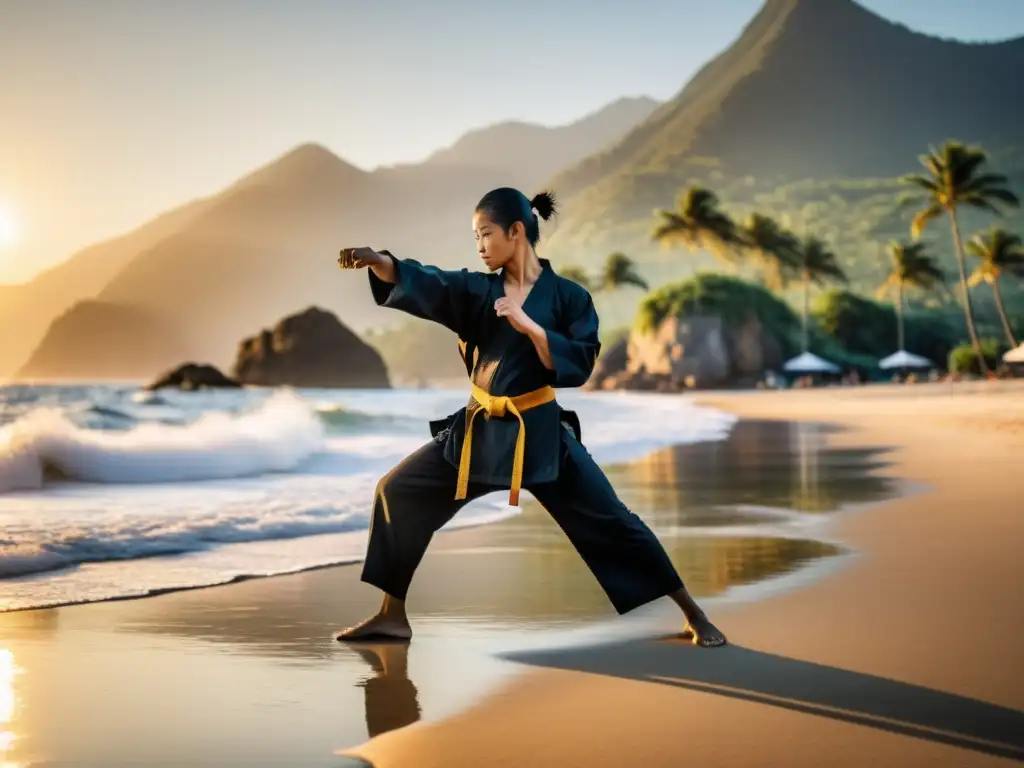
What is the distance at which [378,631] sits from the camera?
4.83m

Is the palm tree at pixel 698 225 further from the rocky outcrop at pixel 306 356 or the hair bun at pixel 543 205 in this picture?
the hair bun at pixel 543 205

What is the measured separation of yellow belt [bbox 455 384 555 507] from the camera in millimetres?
4688

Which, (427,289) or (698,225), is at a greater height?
(698,225)

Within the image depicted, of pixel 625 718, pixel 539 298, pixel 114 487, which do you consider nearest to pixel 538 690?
pixel 625 718

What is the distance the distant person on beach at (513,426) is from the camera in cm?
469

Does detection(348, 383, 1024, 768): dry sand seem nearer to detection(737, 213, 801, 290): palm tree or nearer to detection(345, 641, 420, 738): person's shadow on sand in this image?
detection(345, 641, 420, 738): person's shadow on sand

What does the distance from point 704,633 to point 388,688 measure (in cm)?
122

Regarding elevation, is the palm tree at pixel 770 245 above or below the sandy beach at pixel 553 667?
above

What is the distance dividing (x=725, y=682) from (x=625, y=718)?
22.4 inches

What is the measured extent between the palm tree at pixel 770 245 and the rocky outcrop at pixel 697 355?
17.5 feet

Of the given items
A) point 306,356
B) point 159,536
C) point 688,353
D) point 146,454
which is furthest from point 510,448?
point 306,356

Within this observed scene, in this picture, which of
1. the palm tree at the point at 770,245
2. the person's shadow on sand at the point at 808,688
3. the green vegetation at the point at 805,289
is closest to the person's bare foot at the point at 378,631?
the person's shadow on sand at the point at 808,688

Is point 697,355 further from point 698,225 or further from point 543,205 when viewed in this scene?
point 543,205

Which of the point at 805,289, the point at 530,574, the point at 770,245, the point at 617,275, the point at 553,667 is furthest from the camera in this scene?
the point at 617,275
